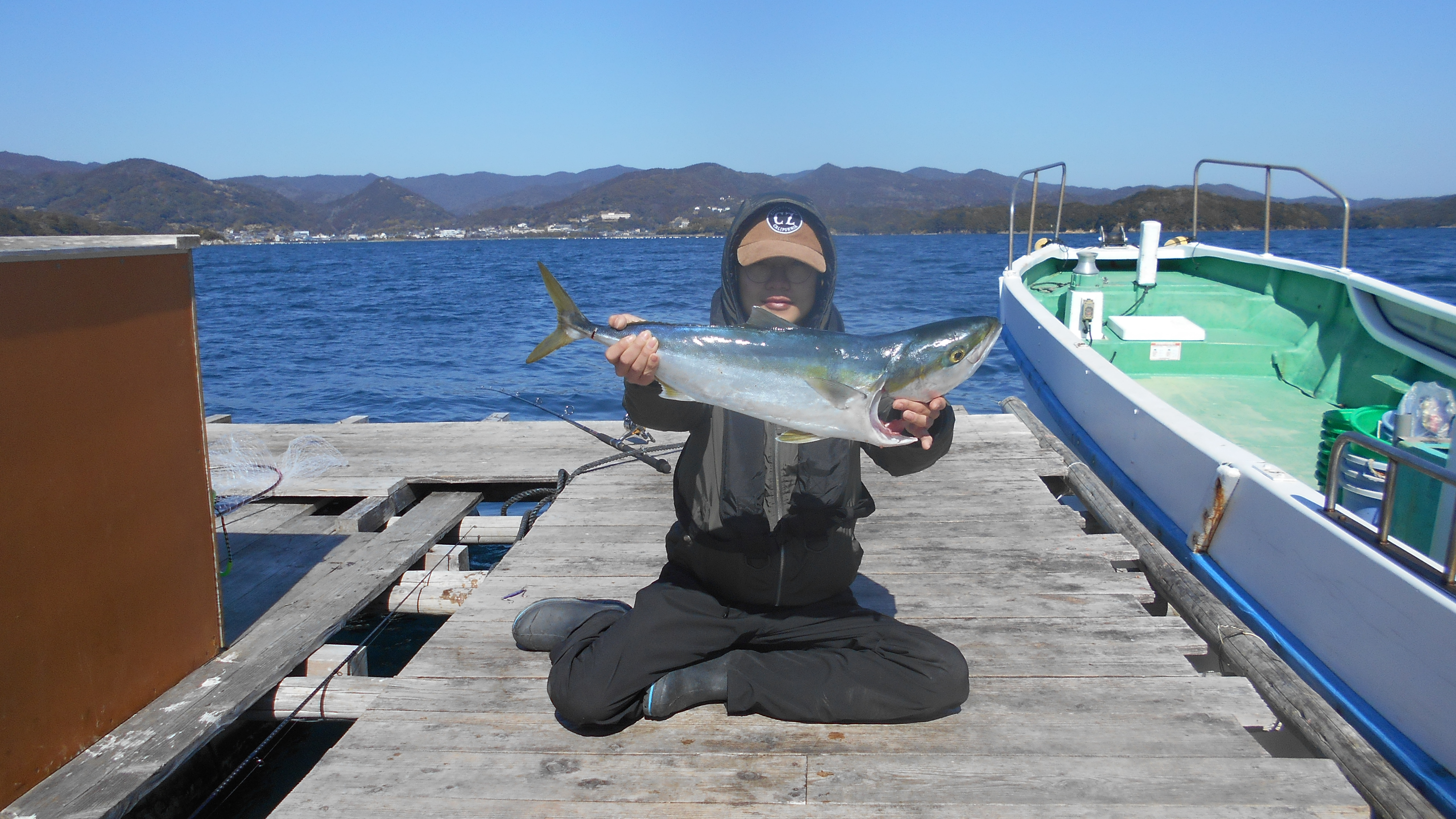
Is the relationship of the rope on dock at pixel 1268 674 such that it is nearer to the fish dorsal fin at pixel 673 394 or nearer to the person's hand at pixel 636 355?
the fish dorsal fin at pixel 673 394

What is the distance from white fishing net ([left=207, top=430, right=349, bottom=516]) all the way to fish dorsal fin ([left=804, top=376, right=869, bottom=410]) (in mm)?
4083

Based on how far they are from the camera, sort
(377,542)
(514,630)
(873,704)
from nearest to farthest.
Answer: (873,704) → (514,630) → (377,542)

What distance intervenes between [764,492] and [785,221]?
1.12m

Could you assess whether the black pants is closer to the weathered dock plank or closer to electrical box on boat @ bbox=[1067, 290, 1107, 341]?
the weathered dock plank

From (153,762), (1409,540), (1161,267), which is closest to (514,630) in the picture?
(153,762)

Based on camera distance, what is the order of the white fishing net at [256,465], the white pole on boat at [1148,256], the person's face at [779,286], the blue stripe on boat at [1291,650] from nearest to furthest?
the blue stripe on boat at [1291,650] < the person's face at [779,286] < the white fishing net at [256,465] < the white pole on boat at [1148,256]

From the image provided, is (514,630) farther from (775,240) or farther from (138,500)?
(775,240)

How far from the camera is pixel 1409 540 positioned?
4027 mm

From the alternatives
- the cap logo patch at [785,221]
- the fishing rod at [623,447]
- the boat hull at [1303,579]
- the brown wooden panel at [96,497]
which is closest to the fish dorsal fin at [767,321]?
the cap logo patch at [785,221]

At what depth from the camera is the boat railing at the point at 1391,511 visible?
9.71 ft

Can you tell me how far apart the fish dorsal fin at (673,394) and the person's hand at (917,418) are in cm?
72

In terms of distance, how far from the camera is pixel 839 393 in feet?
8.63

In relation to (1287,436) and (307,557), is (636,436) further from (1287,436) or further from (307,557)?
(1287,436)

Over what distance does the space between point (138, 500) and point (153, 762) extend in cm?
103
